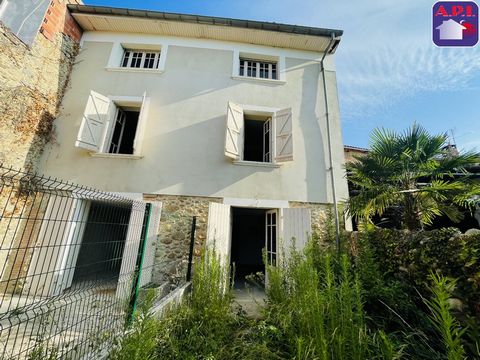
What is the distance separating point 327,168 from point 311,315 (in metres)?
4.76

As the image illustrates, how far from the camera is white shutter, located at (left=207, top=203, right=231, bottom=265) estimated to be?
5004mm

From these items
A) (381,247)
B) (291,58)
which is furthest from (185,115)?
(381,247)

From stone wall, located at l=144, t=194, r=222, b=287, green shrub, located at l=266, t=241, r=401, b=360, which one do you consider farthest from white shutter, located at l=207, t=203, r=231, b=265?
green shrub, located at l=266, t=241, r=401, b=360

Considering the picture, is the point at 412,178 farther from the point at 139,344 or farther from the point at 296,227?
the point at 139,344

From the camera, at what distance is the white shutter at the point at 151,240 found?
4.70 metres

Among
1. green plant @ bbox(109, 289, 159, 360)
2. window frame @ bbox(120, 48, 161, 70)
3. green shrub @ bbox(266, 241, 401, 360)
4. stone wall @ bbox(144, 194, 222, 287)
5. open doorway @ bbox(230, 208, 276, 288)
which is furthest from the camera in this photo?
open doorway @ bbox(230, 208, 276, 288)

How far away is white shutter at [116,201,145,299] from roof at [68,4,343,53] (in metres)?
6.19

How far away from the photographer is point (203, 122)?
6289mm

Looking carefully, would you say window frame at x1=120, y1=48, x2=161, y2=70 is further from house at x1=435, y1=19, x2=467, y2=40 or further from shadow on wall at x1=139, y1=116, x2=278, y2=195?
house at x1=435, y1=19, x2=467, y2=40

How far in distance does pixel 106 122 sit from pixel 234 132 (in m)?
3.70

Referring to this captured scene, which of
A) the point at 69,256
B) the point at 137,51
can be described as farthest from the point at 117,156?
the point at 137,51

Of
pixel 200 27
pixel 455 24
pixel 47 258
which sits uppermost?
pixel 200 27

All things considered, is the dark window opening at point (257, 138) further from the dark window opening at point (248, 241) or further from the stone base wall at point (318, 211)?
the dark window opening at point (248, 241)

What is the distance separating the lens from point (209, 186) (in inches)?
225
